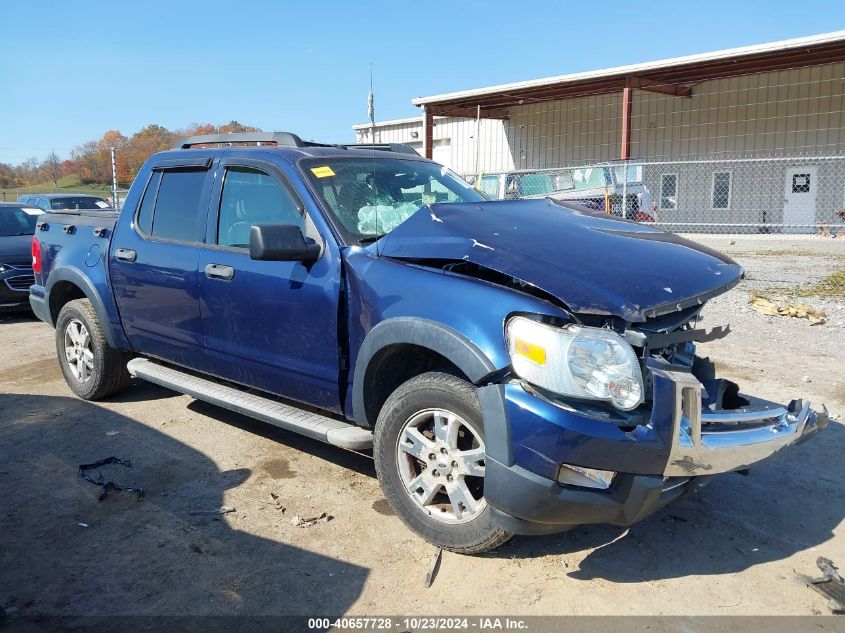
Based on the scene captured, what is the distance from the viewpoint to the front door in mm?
3684

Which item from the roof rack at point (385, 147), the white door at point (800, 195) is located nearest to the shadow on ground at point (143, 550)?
the roof rack at point (385, 147)

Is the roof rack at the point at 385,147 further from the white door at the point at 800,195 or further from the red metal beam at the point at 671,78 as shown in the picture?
the white door at the point at 800,195

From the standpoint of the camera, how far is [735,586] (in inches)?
117

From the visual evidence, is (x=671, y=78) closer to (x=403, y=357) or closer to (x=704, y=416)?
(x=403, y=357)

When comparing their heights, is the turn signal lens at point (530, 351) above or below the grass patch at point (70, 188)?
below

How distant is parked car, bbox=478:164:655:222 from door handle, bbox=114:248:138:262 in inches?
416

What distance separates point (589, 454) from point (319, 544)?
1.50 metres

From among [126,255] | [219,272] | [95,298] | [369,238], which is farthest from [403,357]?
[95,298]

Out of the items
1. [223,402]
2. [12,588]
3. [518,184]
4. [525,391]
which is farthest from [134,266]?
[518,184]

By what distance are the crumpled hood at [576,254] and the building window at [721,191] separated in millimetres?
21466

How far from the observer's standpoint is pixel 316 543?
338 centimetres

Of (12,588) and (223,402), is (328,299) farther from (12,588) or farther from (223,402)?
(12,588)

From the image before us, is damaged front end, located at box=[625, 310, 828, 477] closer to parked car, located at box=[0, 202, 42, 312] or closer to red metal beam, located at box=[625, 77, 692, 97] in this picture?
parked car, located at box=[0, 202, 42, 312]

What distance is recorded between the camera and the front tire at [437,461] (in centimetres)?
300
